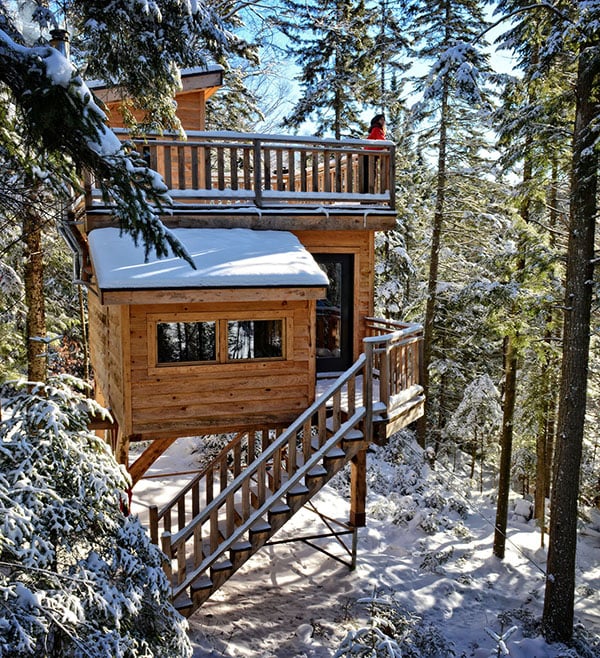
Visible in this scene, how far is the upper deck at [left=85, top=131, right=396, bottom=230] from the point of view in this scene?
8695 millimetres

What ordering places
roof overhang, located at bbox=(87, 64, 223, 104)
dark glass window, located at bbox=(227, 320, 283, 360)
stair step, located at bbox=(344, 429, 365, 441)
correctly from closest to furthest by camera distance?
stair step, located at bbox=(344, 429, 365, 441) < dark glass window, located at bbox=(227, 320, 283, 360) < roof overhang, located at bbox=(87, 64, 223, 104)

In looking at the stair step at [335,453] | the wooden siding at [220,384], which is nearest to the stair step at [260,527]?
the stair step at [335,453]

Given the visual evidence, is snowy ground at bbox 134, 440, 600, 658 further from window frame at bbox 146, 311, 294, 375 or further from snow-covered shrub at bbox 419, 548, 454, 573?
window frame at bbox 146, 311, 294, 375

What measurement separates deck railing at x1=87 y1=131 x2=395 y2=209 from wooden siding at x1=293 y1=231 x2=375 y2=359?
1.95 ft

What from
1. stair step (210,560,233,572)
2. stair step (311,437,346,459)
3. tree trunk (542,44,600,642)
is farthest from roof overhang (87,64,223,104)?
stair step (210,560,233,572)

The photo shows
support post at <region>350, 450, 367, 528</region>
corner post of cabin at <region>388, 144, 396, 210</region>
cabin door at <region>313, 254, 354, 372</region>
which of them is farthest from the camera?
support post at <region>350, 450, 367, 528</region>

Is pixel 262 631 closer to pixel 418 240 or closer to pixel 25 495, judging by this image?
pixel 25 495

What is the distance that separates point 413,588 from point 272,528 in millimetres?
4419

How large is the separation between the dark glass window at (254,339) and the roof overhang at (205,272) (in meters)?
0.74

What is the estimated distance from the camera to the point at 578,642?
9.69m

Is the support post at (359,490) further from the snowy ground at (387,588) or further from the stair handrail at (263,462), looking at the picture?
the stair handrail at (263,462)

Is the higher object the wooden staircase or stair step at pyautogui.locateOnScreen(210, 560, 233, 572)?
the wooden staircase

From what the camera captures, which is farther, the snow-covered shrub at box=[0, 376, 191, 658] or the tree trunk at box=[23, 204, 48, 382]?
the tree trunk at box=[23, 204, 48, 382]

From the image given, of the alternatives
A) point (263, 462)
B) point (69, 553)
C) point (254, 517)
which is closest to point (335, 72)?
point (263, 462)
